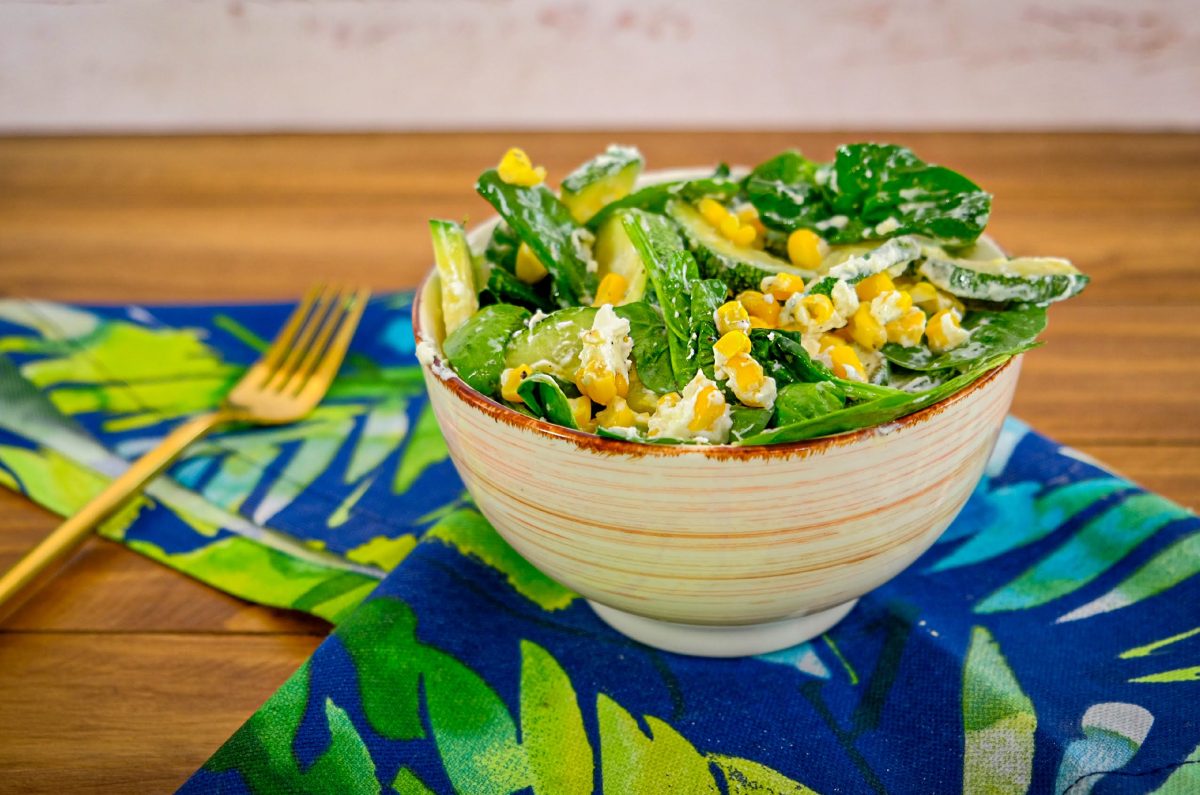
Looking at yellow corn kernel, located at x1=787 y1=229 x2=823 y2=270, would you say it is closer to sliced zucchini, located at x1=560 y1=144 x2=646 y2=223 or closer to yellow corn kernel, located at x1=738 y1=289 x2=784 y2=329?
yellow corn kernel, located at x1=738 y1=289 x2=784 y2=329

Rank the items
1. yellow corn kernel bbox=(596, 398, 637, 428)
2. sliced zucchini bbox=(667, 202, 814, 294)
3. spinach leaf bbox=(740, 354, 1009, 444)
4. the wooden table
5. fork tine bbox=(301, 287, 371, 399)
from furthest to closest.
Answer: fork tine bbox=(301, 287, 371, 399), the wooden table, sliced zucchini bbox=(667, 202, 814, 294), yellow corn kernel bbox=(596, 398, 637, 428), spinach leaf bbox=(740, 354, 1009, 444)

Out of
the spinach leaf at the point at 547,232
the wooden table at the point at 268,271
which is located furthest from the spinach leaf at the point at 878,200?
the wooden table at the point at 268,271

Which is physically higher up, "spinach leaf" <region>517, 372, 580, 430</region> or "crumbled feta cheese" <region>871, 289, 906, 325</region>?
"crumbled feta cheese" <region>871, 289, 906, 325</region>

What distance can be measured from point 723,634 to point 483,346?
0.45 m

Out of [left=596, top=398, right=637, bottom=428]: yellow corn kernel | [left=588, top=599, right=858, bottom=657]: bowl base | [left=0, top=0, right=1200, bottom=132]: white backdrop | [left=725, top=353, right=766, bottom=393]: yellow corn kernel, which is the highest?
[left=725, top=353, right=766, bottom=393]: yellow corn kernel

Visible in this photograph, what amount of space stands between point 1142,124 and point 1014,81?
0.39 metres

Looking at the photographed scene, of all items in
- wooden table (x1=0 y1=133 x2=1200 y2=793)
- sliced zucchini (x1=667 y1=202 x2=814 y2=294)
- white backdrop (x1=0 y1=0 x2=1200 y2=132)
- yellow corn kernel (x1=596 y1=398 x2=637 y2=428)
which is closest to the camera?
yellow corn kernel (x1=596 y1=398 x2=637 y2=428)

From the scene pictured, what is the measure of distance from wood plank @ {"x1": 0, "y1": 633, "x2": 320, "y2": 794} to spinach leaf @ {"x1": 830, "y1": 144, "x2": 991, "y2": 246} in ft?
2.86

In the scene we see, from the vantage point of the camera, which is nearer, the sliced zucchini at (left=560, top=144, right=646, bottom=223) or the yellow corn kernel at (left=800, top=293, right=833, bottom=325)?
the yellow corn kernel at (left=800, top=293, right=833, bottom=325)

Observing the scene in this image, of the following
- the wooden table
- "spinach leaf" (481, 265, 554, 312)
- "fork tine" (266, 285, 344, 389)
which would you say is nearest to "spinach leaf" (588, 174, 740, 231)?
"spinach leaf" (481, 265, 554, 312)

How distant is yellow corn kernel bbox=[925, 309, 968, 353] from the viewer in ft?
Result: 3.73

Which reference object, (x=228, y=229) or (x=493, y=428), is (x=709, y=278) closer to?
(x=493, y=428)

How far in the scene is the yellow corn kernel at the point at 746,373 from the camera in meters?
1.02

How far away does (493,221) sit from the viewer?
137 cm
